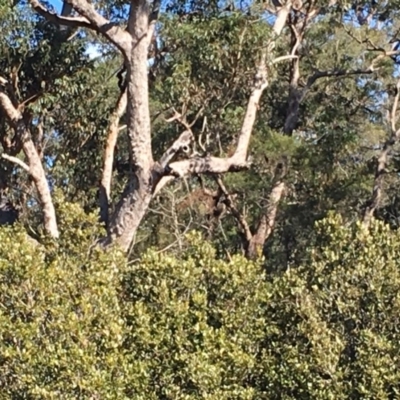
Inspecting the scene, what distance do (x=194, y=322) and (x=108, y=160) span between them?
4.68m

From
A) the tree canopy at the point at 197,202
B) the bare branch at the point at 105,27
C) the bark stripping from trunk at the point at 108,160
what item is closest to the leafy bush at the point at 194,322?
the tree canopy at the point at 197,202

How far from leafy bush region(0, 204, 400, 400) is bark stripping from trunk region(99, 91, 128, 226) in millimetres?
3518

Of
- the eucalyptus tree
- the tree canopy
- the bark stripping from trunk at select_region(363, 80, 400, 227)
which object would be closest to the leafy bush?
the tree canopy

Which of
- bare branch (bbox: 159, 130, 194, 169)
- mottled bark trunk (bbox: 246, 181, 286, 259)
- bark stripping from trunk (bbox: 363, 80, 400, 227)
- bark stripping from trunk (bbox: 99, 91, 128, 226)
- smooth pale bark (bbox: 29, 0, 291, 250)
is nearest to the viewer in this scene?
bare branch (bbox: 159, 130, 194, 169)

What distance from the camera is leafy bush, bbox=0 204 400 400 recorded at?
17.5 ft

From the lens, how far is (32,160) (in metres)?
9.29

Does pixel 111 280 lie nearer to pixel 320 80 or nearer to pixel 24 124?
pixel 24 124

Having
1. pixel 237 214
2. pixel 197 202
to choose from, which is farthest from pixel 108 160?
pixel 197 202

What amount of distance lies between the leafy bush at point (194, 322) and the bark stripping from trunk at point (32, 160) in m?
3.17

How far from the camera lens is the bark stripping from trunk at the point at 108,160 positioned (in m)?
9.51

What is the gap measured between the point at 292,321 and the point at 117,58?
27.8 ft

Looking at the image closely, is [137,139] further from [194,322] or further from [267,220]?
[267,220]

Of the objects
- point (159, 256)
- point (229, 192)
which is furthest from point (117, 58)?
point (159, 256)

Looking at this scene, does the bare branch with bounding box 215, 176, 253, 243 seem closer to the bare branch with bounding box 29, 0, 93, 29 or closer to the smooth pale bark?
the smooth pale bark
